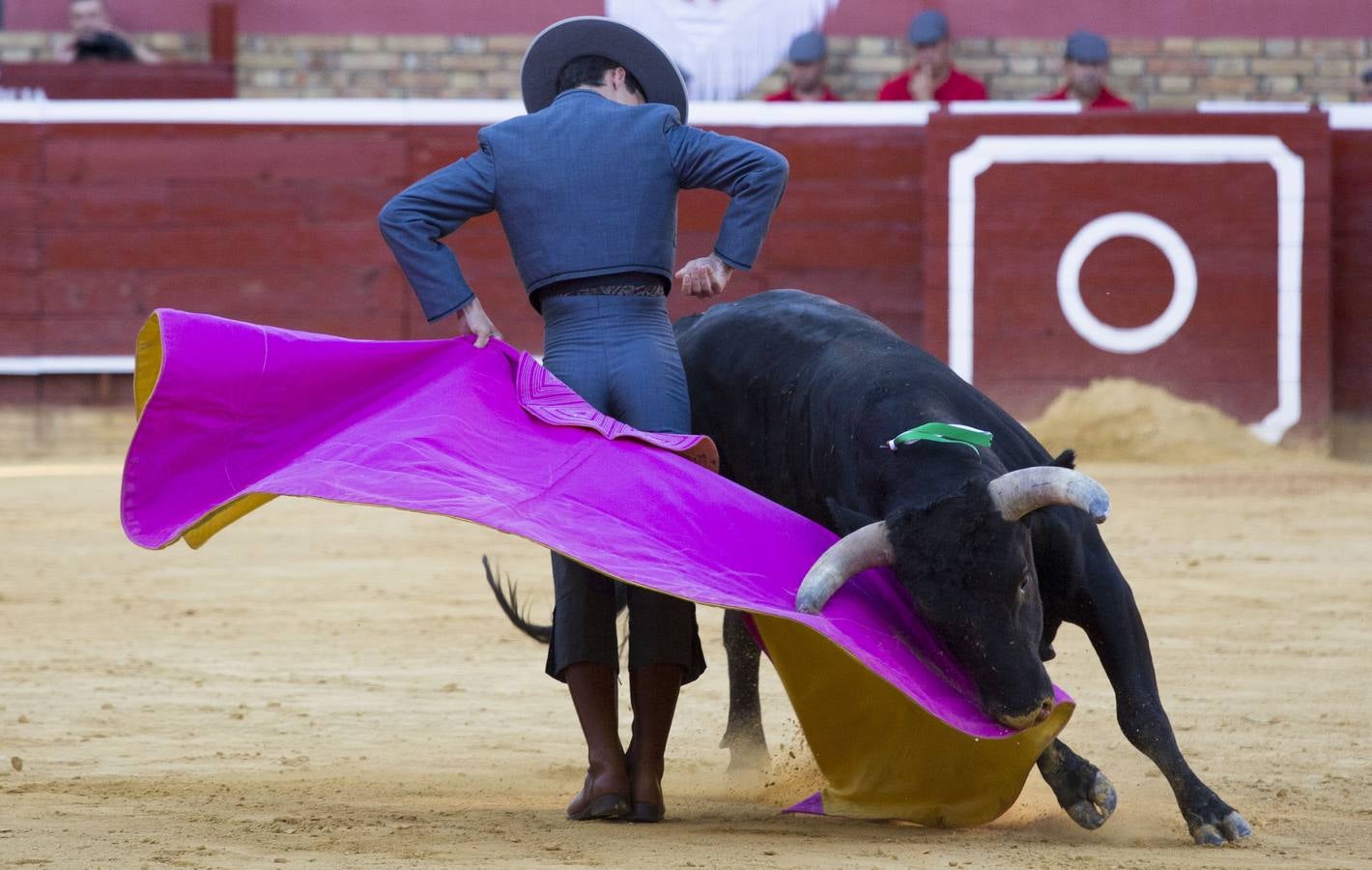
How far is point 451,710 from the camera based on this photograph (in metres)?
3.98

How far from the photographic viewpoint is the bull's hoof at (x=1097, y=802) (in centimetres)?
286

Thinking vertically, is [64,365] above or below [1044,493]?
below

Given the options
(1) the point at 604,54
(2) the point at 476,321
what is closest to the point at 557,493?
(2) the point at 476,321

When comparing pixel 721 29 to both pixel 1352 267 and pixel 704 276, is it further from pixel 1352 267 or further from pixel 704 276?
pixel 704 276

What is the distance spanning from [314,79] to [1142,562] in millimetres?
5973

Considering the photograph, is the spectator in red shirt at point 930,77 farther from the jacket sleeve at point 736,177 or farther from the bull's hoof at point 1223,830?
the bull's hoof at point 1223,830

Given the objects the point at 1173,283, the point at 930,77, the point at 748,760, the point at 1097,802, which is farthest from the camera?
the point at 930,77

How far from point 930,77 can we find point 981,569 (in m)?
6.94

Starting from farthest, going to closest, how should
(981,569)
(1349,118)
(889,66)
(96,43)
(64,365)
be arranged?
(889,66)
(96,43)
(64,365)
(1349,118)
(981,569)

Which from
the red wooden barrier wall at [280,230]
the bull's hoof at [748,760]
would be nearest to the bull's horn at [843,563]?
the bull's hoof at [748,760]

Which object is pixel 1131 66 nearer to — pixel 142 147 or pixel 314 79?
pixel 314 79

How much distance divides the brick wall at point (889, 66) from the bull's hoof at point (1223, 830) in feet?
25.3

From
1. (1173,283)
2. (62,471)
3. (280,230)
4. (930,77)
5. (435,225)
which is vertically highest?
(930,77)

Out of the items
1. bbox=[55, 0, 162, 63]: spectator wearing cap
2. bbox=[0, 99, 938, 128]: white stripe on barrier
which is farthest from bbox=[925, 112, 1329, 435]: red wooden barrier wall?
bbox=[55, 0, 162, 63]: spectator wearing cap
